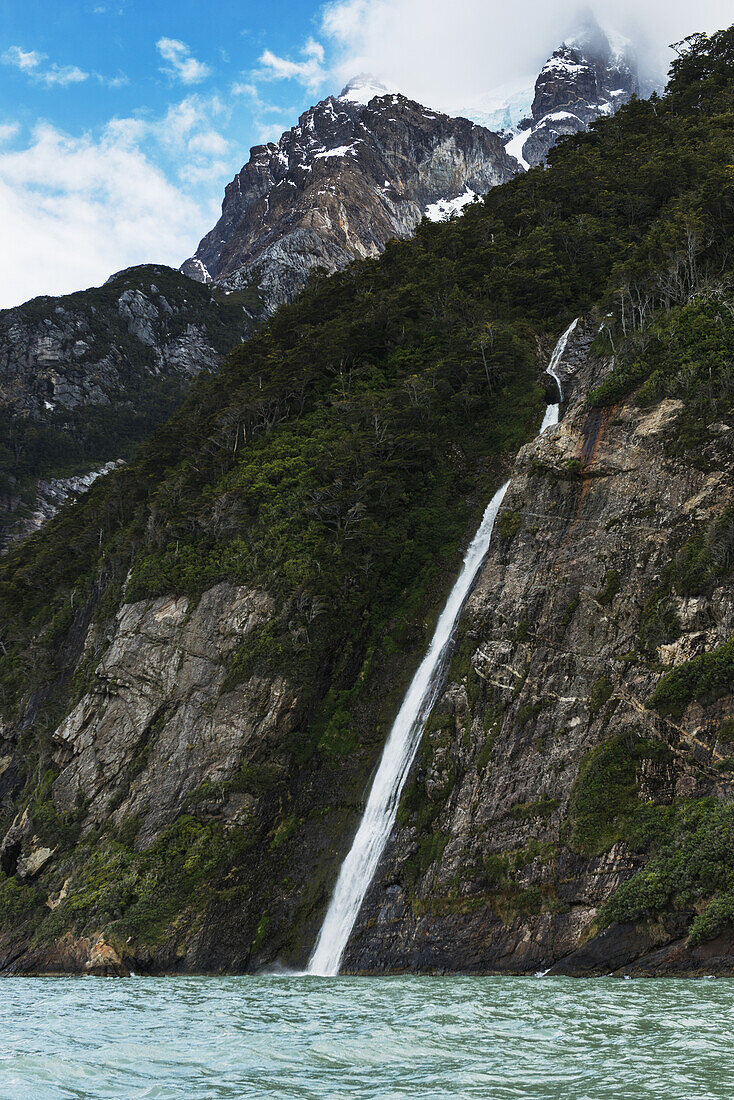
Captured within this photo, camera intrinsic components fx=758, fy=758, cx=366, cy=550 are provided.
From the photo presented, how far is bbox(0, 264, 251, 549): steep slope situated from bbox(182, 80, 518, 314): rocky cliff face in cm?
1520

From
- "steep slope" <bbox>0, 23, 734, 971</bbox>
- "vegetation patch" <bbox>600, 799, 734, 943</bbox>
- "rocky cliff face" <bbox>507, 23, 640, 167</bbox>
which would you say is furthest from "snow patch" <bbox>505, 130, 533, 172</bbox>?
"vegetation patch" <bbox>600, 799, 734, 943</bbox>

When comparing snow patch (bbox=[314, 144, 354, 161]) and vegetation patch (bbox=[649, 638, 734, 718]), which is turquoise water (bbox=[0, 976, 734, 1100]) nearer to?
vegetation patch (bbox=[649, 638, 734, 718])

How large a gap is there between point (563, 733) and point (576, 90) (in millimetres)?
201690

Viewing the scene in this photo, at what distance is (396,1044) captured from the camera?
9586 millimetres

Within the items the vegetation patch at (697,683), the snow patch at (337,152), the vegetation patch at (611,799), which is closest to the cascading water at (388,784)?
the vegetation patch at (611,799)

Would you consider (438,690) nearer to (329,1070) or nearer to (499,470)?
(499,470)

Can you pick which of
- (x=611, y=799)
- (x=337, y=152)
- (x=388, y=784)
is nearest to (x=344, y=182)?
(x=337, y=152)

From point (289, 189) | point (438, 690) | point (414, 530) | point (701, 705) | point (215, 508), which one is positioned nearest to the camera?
point (701, 705)

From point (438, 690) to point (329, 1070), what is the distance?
18.4m

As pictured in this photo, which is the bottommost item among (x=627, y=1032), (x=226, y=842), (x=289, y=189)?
(x=226, y=842)

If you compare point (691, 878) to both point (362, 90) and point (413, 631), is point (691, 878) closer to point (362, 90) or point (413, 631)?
point (413, 631)

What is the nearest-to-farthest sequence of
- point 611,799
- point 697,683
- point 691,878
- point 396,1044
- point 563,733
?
point 396,1044 → point 691,878 → point 697,683 → point 611,799 → point 563,733

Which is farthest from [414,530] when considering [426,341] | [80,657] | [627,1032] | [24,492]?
[24,492]

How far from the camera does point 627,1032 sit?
31.3 feet
